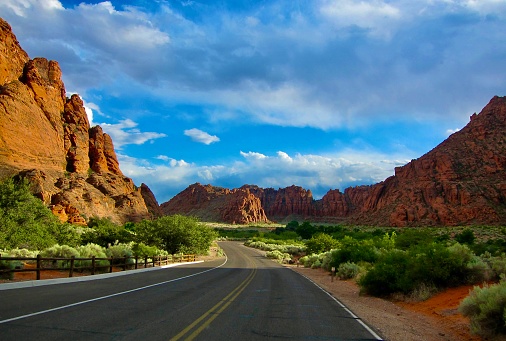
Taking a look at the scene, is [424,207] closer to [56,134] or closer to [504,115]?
[504,115]

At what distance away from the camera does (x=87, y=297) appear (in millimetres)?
13289

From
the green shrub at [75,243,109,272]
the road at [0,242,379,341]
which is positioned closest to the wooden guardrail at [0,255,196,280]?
the green shrub at [75,243,109,272]

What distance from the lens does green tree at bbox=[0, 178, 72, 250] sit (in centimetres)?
2866

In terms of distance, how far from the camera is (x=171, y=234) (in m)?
50.2

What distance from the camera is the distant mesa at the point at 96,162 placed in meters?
87.4

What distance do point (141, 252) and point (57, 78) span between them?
301 feet

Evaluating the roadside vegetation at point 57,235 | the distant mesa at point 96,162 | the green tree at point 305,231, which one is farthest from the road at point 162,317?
the green tree at point 305,231

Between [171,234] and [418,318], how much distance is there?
4033cm

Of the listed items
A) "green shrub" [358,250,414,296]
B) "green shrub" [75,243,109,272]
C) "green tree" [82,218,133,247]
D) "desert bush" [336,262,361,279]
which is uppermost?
"green tree" [82,218,133,247]

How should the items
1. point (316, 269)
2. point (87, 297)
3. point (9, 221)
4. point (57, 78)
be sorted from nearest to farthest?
point (87, 297), point (9, 221), point (316, 269), point (57, 78)

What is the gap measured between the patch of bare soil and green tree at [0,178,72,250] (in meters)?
23.5

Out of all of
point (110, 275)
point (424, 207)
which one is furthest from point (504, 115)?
point (110, 275)

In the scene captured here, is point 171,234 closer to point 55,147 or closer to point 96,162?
point 55,147

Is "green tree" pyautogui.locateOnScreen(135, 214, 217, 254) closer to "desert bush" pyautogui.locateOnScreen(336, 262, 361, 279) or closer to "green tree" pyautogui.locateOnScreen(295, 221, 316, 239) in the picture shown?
"desert bush" pyautogui.locateOnScreen(336, 262, 361, 279)
